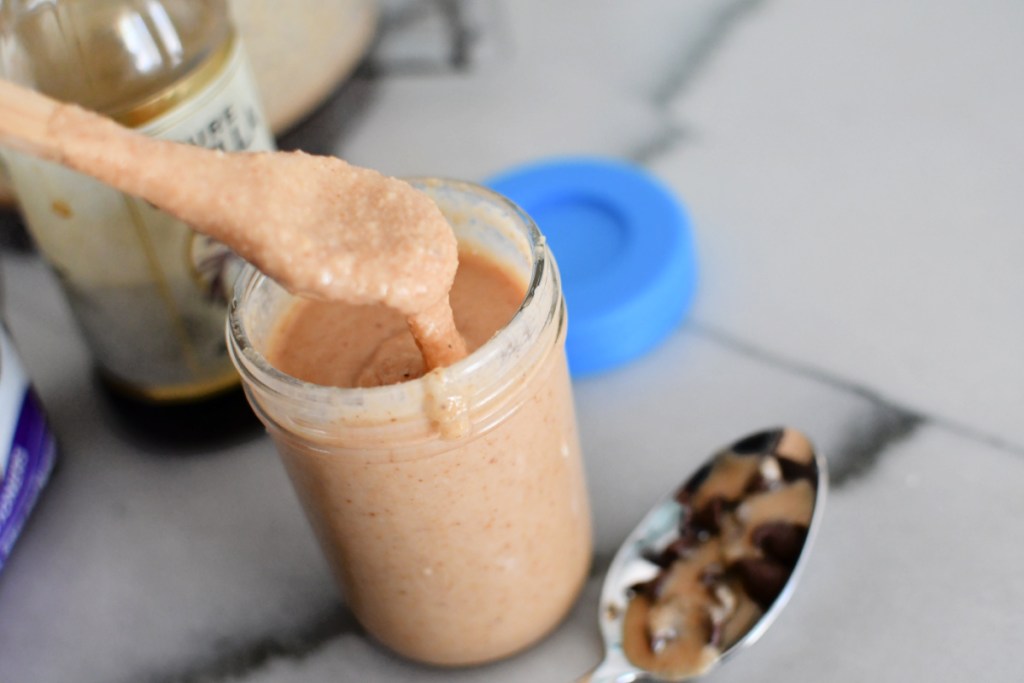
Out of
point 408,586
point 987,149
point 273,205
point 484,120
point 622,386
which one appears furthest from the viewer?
point 484,120

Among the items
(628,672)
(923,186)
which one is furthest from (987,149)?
(628,672)

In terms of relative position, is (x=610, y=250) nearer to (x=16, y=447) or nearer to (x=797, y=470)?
(x=797, y=470)

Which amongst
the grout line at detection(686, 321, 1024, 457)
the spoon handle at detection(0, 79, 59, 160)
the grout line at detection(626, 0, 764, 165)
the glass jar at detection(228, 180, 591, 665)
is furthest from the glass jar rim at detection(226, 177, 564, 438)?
the grout line at detection(626, 0, 764, 165)

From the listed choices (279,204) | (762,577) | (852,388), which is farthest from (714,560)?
(279,204)

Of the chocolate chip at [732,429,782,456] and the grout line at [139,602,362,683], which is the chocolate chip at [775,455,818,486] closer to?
the chocolate chip at [732,429,782,456]

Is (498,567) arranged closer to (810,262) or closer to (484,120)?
(810,262)

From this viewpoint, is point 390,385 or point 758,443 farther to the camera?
point 758,443
